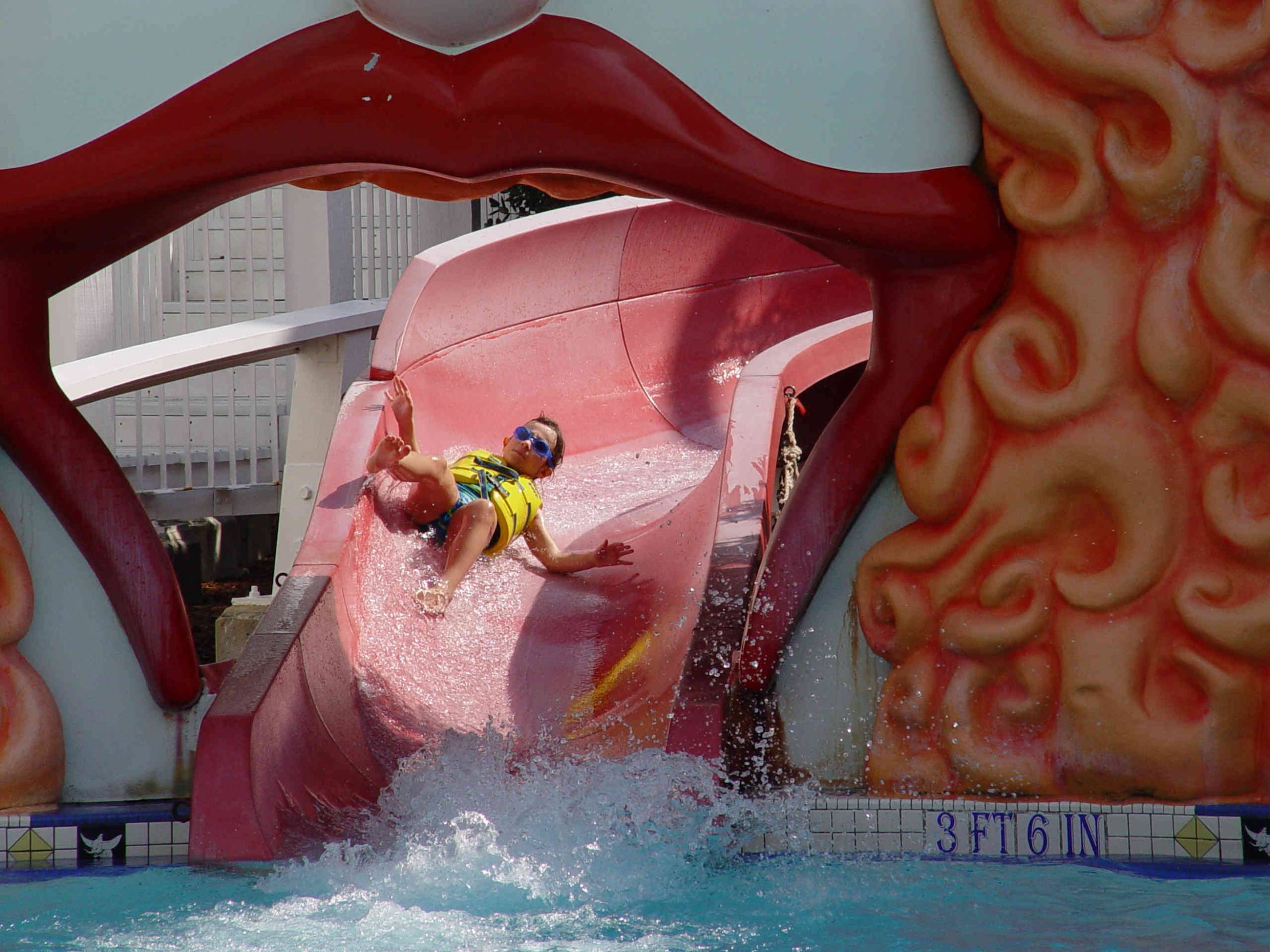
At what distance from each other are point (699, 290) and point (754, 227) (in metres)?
0.50

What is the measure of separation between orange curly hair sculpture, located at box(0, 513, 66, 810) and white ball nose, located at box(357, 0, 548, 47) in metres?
1.47

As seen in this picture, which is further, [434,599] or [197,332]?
[197,332]

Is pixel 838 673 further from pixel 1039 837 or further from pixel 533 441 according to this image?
pixel 533 441

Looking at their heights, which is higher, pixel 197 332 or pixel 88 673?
pixel 197 332

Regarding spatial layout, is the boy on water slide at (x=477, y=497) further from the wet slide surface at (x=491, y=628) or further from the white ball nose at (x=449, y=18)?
the white ball nose at (x=449, y=18)

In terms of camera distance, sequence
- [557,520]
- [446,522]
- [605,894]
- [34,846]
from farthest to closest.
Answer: [557,520]
[446,522]
[34,846]
[605,894]

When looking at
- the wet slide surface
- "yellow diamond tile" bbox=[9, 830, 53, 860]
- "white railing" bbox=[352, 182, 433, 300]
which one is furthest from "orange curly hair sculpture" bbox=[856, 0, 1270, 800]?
"white railing" bbox=[352, 182, 433, 300]

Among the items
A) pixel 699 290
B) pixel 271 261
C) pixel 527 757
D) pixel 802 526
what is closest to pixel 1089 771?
pixel 802 526

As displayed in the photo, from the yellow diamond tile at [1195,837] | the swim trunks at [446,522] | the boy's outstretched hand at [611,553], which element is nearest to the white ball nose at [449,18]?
the swim trunks at [446,522]

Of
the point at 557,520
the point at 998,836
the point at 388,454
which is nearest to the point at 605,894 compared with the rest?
the point at 998,836

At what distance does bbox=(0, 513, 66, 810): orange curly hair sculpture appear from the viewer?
3.49m

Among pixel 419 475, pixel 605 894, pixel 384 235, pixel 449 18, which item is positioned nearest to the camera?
pixel 605 894

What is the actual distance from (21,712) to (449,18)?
6.09ft

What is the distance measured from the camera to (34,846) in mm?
3428
